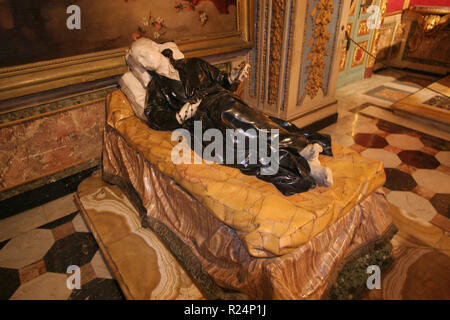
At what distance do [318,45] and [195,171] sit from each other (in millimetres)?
2077

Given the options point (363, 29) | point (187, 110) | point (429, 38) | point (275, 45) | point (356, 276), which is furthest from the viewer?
point (429, 38)

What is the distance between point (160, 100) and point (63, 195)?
1.26m

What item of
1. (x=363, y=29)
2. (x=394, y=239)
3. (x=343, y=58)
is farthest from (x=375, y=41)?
(x=394, y=239)

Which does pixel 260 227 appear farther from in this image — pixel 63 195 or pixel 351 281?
pixel 63 195

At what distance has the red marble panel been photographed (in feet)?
6.75

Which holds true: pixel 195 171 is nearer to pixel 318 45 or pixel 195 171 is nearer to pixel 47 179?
pixel 47 179

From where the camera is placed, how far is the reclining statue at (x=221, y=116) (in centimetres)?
146

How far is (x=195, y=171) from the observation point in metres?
1.56

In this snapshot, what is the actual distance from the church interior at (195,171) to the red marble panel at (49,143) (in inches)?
0.4

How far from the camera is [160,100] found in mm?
1955

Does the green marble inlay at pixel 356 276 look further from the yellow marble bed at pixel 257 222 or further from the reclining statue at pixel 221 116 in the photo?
the reclining statue at pixel 221 116
